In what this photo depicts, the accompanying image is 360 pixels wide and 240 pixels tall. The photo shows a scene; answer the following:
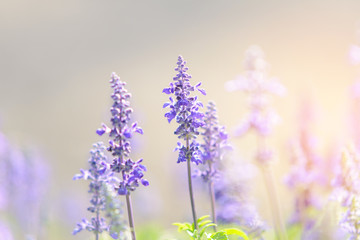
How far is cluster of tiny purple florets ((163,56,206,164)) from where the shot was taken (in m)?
4.01

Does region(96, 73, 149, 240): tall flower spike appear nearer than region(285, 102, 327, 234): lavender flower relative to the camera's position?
Yes

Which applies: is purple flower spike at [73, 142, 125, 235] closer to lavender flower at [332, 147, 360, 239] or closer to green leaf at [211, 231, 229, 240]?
green leaf at [211, 231, 229, 240]

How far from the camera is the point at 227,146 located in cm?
459

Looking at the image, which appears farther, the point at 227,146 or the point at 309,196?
the point at 309,196

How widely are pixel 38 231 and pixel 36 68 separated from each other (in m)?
15.7

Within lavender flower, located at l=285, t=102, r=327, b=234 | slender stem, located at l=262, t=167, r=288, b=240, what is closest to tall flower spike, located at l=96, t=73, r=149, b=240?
slender stem, located at l=262, t=167, r=288, b=240

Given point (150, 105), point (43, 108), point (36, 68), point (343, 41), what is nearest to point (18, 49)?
point (36, 68)

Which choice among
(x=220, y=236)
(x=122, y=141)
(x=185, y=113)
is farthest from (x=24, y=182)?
(x=220, y=236)

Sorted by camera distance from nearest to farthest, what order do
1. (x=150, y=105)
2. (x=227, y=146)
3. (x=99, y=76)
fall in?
(x=227, y=146)
(x=150, y=105)
(x=99, y=76)

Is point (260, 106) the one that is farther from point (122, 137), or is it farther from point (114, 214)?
point (114, 214)

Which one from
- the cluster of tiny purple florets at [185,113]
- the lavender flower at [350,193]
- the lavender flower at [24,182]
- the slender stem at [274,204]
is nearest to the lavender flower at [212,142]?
the cluster of tiny purple florets at [185,113]

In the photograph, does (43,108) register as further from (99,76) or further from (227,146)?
(227,146)

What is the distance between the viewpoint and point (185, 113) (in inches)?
161

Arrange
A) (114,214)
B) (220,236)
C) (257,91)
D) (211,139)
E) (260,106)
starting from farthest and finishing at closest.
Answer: (257,91) < (260,106) < (211,139) < (220,236) < (114,214)
